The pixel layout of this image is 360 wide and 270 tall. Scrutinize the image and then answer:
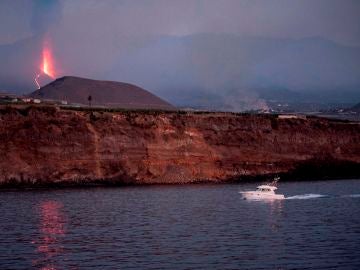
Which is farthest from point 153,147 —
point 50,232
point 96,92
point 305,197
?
point 96,92

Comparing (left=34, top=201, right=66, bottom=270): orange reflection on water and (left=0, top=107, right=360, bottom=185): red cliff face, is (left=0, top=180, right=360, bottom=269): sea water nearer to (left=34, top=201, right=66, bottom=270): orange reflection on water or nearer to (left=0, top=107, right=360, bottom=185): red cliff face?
(left=34, top=201, right=66, bottom=270): orange reflection on water

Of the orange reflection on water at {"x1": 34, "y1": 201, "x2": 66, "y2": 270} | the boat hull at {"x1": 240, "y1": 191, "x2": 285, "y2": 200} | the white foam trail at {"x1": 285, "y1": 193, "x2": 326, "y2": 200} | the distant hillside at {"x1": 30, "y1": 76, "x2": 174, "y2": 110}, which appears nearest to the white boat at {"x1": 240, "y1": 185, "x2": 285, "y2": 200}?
the boat hull at {"x1": 240, "y1": 191, "x2": 285, "y2": 200}

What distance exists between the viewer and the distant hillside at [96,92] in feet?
536

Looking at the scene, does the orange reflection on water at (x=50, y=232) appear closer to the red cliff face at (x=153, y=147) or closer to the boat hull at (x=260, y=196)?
the boat hull at (x=260, y=196)

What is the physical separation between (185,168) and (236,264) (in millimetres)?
57007

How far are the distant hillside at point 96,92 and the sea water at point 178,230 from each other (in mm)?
86566

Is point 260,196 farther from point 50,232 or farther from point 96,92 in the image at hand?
point 96,92

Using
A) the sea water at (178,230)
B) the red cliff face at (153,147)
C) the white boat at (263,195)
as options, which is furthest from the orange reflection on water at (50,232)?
the red cliff face at (153,147)

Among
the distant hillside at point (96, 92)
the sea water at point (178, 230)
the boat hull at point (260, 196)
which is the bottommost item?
the sea water at point (178, 230)

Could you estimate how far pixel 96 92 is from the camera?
169 metres

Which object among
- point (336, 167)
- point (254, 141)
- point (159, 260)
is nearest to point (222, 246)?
point (159, 260)

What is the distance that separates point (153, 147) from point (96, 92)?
80.2 m

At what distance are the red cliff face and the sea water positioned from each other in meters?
8.82

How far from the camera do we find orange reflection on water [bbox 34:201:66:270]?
3767 cm
